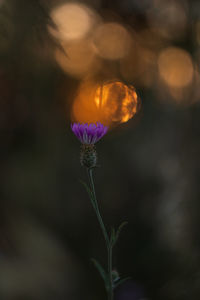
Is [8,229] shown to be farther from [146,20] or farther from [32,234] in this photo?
[146,20]

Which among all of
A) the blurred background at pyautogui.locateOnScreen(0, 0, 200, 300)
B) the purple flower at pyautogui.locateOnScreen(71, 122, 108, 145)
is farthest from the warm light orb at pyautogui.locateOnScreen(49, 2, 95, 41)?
the purple flower at pyautogui.locateOnScreen(71, 122, 108, 145)

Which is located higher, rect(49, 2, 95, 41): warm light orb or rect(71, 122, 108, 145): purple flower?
rect(49, 2, 95, 41): warm light orb

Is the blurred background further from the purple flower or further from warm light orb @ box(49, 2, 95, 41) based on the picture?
the purple flower

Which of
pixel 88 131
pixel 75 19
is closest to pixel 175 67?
pixel 75 19

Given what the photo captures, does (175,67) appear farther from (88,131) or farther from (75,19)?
(88,131)

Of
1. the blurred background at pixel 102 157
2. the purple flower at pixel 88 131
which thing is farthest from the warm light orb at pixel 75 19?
the purple flower at pixel 88 131

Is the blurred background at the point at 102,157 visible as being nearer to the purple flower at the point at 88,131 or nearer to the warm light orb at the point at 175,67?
the warm light orb at the point at 175,67
